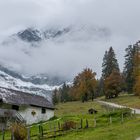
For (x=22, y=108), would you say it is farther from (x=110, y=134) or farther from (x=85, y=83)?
(x=85, y=83)

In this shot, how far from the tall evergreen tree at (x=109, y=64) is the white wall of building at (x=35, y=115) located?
58598mm

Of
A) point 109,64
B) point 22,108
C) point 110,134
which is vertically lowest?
point 110,134

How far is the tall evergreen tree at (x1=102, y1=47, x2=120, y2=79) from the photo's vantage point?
5586 inches

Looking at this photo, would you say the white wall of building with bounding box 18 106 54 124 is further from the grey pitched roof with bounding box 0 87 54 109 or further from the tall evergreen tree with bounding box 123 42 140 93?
the tall evergreen tree with bounding box 123 42 140 93

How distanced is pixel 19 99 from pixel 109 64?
68660mm

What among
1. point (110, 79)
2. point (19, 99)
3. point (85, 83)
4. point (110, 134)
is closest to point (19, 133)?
point (110, 134)

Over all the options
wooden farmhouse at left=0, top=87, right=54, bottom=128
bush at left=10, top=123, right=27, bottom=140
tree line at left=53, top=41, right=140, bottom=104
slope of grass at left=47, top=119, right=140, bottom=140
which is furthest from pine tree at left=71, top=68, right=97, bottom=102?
bush at left=10, top=123, right=27, bottom=140

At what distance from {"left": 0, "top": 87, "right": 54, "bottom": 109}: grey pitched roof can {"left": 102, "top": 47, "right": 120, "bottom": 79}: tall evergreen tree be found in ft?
188

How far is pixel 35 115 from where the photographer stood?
7925cm

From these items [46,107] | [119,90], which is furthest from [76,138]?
[119,90]

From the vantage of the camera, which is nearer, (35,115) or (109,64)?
(35,115)

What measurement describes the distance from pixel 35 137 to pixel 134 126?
35.7 ft

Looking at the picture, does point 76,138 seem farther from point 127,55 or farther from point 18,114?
point 127,55

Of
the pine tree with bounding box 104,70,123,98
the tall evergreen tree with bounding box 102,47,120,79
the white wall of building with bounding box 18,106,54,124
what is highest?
the tall evergreen tree with bounding box 102,47,120,79
